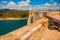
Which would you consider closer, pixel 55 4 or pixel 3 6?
pixel 55 4

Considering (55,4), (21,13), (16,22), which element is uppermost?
(55,4)

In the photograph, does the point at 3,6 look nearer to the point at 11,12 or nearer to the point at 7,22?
the point at 11,12

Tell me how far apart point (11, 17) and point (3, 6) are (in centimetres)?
134

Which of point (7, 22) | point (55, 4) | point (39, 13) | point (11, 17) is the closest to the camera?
point (39, 13)

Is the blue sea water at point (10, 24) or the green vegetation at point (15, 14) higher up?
the green vegetation at point (15, 14)

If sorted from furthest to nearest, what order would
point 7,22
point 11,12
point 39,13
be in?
point 7,22 → point 11,12 → point 39,13

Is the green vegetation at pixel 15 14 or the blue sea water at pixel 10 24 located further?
the blue sea water at pixel 10 24

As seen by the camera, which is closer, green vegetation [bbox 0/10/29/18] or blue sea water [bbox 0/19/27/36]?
green vegetation [bbox 0/10/29/18]

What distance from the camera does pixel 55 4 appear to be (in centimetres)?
928

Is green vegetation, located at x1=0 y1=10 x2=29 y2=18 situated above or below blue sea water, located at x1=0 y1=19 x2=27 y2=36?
above

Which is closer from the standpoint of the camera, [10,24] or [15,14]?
[15,14]

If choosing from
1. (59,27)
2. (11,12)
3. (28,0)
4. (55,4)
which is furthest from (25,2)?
(59,27)

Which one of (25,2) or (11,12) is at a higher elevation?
(25,2)

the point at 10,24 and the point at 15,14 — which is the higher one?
the point at 15,14
